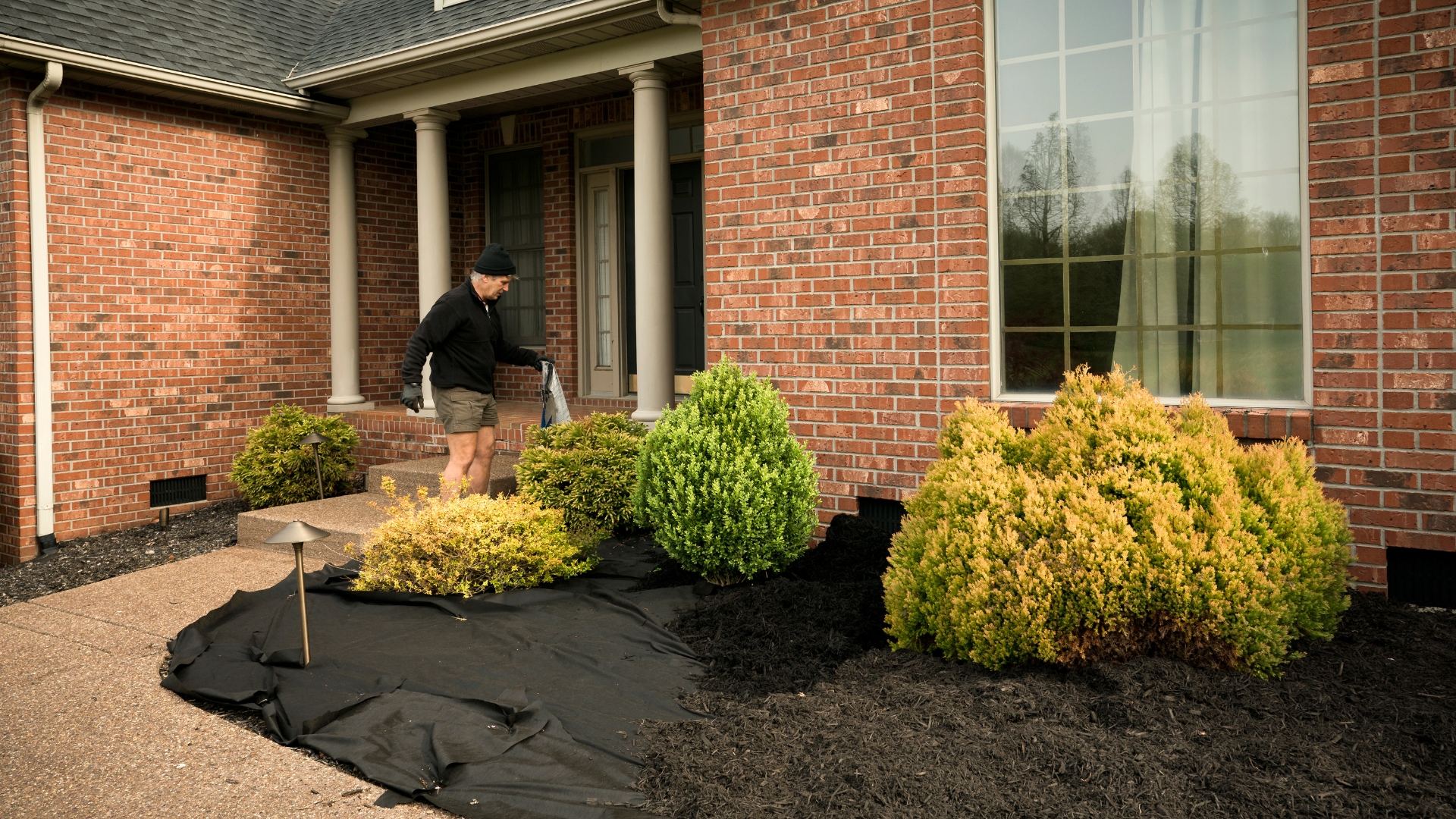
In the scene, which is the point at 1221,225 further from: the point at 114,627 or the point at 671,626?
the point at 114,627

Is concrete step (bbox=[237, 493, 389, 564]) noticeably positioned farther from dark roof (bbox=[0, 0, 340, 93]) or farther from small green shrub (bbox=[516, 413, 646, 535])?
dark roof (bbox=[0, 0, 340, 93])

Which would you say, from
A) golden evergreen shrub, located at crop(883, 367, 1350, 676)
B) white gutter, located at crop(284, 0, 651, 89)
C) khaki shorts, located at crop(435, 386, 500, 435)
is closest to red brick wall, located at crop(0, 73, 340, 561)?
white gutter, located at crop(284, 0, 651, 89)

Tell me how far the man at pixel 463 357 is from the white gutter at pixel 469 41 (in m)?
2.07

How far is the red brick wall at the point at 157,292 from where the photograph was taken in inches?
304

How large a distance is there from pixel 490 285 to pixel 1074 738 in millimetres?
4642

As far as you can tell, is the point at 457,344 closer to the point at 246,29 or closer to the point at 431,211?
the point at 431,211

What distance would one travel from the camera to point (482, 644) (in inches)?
173

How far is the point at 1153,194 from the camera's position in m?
4.98

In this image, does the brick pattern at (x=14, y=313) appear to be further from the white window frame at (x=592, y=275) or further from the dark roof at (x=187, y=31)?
the white window frame at (x=592, y=275)

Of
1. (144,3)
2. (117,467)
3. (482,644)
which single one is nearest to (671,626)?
(482,644)

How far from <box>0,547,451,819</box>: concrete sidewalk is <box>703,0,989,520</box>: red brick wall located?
339 centimetres

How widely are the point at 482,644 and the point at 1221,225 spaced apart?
407cm

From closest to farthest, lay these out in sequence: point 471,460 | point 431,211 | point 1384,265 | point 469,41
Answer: point 1384,265 < point 471,460 < point 469,41 < point 431,211

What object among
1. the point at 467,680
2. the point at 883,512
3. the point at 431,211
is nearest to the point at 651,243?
the point at 431,211
